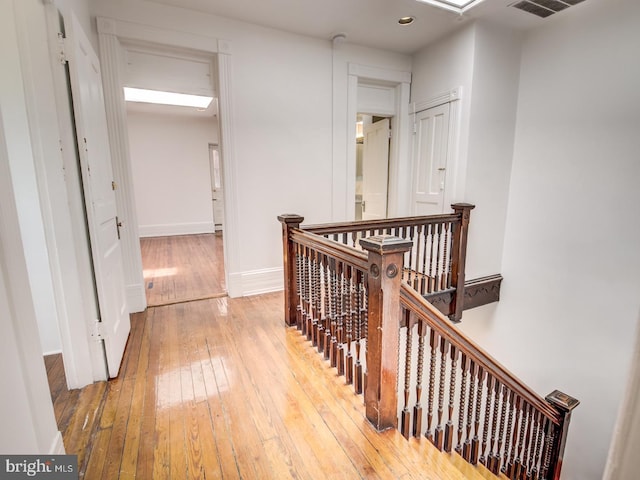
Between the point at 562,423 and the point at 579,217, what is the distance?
2.01 metres

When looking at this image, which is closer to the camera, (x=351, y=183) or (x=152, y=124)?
(x=351, y=183)

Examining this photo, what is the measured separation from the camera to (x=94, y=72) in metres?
2.18

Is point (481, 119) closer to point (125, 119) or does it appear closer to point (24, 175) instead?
point (125, 119)

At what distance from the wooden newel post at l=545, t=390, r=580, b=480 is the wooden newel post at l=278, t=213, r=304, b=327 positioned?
75.9 inches

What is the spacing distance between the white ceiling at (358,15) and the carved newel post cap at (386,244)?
2.54 m

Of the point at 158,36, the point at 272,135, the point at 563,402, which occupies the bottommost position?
the point at 563,402

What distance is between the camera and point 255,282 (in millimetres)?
3496

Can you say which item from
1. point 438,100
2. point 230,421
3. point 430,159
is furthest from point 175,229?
point 230,421

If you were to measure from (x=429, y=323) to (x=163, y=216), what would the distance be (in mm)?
6938

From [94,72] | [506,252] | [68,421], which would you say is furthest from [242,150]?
[506,252]

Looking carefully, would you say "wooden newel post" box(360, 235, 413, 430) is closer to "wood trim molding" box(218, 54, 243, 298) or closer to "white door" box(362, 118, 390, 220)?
"wood trim molding" box(218, 54, 243, 298)

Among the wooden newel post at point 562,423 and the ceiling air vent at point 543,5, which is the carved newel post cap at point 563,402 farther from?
the ceiling air vent at point 543,5

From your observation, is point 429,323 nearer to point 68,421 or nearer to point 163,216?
point 68,421

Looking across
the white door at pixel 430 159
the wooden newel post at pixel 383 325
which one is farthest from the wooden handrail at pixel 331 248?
the white door at pixel 430 159
